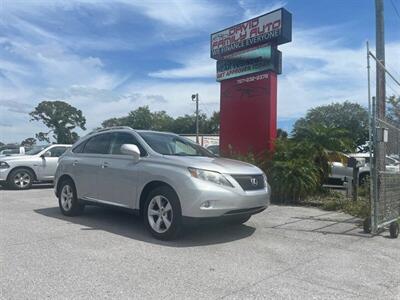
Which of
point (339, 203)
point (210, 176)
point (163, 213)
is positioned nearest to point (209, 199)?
point (210, 176)

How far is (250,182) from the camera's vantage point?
6.56m

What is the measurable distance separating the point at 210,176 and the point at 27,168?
410 inches

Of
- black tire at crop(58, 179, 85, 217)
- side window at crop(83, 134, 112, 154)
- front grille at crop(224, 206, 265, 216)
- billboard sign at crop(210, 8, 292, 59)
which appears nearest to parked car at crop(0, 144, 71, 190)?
black tire at crop(58, 179, 85, 217)

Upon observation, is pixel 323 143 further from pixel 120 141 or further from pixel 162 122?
pixel 162 122

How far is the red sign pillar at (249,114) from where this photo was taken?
12172mm

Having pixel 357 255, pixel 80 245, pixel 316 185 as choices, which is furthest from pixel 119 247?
pixel 316 185

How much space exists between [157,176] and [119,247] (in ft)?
4.01

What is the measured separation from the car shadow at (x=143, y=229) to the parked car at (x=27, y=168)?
6054 mm

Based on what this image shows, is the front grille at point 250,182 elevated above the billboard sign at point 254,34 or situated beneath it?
situated beneath

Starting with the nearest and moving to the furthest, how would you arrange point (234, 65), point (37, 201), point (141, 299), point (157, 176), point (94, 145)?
point (141, 299), point (157, 176), point (94, 145), point (37, 201), point (234, 65)

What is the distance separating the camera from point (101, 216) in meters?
8.52

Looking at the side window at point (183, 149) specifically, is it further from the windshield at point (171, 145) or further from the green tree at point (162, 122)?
the green tree at point (162, 122)

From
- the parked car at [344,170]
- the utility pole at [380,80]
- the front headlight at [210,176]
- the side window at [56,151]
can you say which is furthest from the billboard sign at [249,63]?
the front headlight at [210,176]

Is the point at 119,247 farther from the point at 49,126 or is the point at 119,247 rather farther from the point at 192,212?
the point at 49,126
